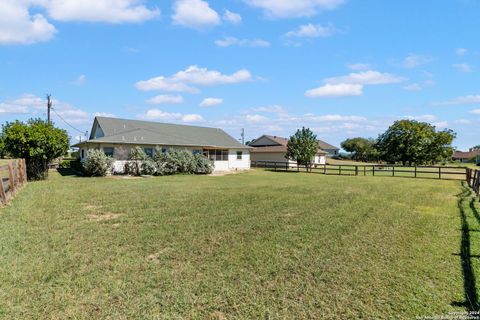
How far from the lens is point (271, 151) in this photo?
40.6 meters

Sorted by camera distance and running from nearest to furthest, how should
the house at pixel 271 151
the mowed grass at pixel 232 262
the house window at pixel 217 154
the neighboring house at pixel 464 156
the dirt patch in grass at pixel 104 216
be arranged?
the mowed grass at pixel 232 262 → the dirt patch in grass at pixel 104 216 → the house window at pixel 217 154 → the house at pixel 271 151 → the neighboring house at pixel 464 156

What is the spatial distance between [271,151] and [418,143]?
69.9 ft

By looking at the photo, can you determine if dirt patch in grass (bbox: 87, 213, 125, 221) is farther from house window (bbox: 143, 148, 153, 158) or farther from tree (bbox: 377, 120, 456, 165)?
tree (bbox: 377, 120, 456, 165)

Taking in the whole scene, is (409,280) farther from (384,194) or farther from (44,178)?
(44,178)

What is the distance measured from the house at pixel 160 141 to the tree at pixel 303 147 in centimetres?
516

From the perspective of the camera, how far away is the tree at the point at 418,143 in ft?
140

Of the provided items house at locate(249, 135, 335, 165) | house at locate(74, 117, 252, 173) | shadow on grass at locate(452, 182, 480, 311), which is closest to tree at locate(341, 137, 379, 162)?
house at locate(249, 135, 335, 165)

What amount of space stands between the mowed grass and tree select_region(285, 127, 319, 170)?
20476mm

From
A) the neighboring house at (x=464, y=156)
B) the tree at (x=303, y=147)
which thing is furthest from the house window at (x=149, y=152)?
the neighboring house at (x=464, y=156)

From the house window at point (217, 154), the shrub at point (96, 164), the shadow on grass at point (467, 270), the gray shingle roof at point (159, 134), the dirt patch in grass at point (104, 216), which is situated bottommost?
the shadow on grass at point (467, 270)

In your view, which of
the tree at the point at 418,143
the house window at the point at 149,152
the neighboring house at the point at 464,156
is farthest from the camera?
the neighboring house at the point at 464,156

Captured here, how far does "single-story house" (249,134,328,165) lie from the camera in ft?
131

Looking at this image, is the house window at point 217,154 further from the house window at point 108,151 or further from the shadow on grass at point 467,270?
the shadow on grass at point 467,270

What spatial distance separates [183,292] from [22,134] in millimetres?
16414
